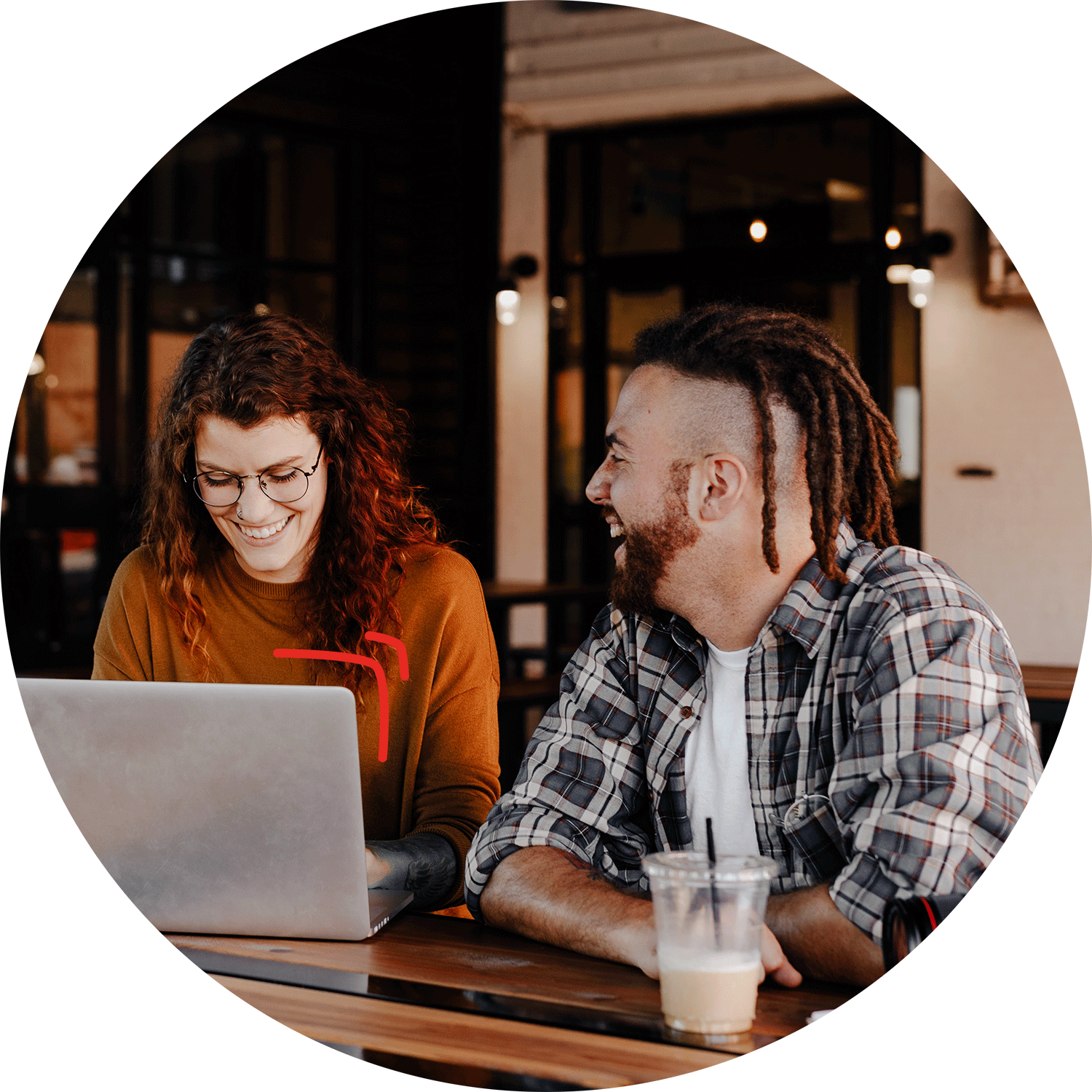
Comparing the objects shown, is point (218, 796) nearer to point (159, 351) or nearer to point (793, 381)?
point (793, 381)

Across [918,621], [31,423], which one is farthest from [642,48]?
[918,621]

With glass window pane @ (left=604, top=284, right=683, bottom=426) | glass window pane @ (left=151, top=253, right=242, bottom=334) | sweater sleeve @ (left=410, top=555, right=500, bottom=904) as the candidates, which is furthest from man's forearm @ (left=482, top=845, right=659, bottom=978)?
glass window pane @ (left=604, top=284, right=683, bottom=426)

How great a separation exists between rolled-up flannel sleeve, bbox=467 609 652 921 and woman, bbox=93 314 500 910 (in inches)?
8.0

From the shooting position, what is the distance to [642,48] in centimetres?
592

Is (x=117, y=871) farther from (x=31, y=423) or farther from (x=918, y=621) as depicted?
(x=31, y=423)

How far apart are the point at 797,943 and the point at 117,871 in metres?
0.75

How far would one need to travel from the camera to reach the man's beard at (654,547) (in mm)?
1541

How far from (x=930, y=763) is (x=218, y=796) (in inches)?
29.7

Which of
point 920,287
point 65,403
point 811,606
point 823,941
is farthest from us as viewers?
point 920,287

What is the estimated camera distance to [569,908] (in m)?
1.38

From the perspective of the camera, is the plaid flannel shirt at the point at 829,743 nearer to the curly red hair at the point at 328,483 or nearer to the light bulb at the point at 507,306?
the curly red hair at the point at 328,483

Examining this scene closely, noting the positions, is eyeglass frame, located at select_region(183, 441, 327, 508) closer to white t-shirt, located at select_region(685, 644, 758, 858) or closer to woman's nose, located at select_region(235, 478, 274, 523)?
woman's nose, located at select_region(235, 478, 274, 523)

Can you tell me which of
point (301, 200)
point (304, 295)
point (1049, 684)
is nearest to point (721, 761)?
point (1049, 684)

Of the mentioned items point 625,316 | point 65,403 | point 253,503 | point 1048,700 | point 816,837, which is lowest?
point 1048,700
